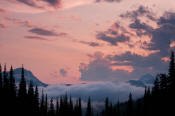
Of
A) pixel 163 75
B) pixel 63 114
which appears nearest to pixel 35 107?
pixel 163 75

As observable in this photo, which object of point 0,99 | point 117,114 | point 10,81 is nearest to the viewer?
point 0,99

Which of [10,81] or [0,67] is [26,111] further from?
[0,67]

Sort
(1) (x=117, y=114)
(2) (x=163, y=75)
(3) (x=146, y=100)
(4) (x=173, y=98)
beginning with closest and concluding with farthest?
(4) (x=173, y=98), (2) (x=163, y=75), (3) (x=146, y=100), (1) (x=117, y=114)

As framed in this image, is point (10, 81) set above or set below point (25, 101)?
above

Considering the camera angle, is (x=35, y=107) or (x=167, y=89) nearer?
(x=167, y=89)

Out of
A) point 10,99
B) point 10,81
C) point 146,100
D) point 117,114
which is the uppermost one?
point 10,81

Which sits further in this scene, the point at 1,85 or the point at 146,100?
the point at 146,100

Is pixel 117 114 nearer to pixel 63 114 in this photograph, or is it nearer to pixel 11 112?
pixel 63 114

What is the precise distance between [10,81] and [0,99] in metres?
4.46

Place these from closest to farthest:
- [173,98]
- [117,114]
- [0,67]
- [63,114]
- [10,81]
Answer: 1. [173,98]
2. [10,81]
3. [0,67]
4. [63,114]
5. [117,114]

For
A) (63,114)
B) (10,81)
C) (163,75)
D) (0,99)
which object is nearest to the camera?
(163,75)

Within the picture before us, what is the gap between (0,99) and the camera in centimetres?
4534

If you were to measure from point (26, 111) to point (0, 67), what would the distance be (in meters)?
12.8

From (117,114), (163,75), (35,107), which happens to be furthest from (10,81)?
(117,114)
